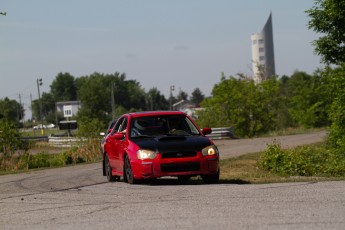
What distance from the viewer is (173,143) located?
50.3 ft

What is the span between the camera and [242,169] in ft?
75.5

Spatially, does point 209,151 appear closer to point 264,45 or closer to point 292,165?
point 292,165

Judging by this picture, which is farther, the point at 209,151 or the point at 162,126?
the point at 162,126

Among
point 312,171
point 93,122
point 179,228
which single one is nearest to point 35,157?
point 93,122

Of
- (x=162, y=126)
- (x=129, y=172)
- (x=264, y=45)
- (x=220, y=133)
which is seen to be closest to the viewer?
(x=129, y=172)

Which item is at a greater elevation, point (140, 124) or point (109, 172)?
point (140, 124)

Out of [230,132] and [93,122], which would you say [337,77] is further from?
[230,132]

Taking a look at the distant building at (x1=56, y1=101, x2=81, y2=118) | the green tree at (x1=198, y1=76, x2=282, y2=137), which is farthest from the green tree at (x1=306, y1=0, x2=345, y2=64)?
the distant building at (x1=56, y1=101, x2=81, y2=118)

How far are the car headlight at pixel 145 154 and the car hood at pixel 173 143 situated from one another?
0.07m

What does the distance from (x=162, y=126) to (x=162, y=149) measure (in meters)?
1.55

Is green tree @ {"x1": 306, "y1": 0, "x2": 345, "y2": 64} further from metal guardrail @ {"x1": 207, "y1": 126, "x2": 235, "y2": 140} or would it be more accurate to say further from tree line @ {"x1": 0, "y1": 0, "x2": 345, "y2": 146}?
metal guardrail @ {"x1": 207, "y1": 126, "x2": 235, "y2": 140}

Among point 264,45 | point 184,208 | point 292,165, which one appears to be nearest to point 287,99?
point 292,165

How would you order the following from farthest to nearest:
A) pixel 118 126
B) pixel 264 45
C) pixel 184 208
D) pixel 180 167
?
1. pixel 264 45
2. pixel 118 126
3. pixel 180 167
4. pixel 184 208

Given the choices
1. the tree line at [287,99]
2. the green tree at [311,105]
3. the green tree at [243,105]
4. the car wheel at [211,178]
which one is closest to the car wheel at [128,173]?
the car wheel at [211,178]
